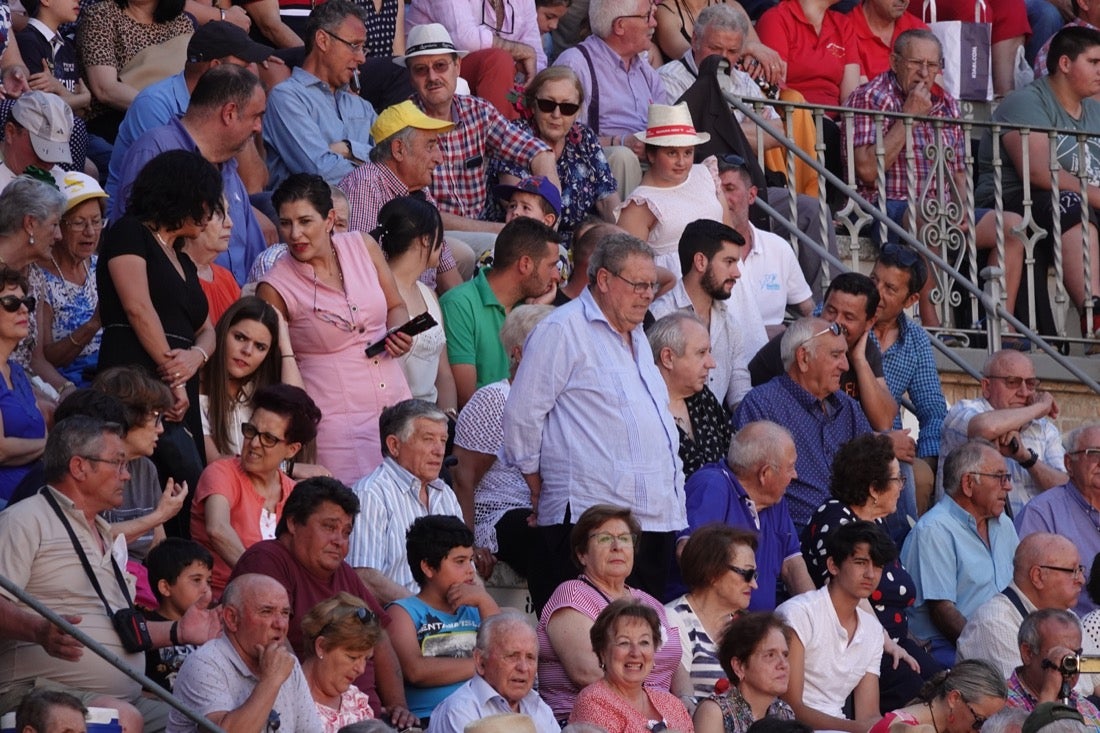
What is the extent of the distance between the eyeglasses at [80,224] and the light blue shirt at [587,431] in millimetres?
1944

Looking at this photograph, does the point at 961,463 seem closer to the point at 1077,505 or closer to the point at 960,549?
the point at 960,549

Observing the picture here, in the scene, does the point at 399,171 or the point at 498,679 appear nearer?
the point at 498,679

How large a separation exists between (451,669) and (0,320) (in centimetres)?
213

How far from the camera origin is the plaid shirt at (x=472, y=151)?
11977mm

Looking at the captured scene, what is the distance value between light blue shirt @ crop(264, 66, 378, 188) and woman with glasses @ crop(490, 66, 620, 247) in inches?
32.4

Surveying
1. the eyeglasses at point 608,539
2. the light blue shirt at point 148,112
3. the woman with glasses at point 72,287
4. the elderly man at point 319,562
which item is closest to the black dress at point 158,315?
the woman with glasses at point 72,287

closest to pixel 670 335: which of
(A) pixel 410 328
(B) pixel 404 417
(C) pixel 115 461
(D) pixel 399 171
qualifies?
(A) pixel 410 328

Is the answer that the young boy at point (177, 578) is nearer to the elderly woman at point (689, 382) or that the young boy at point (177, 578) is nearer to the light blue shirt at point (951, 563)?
the elderly woman at point (689, 382)

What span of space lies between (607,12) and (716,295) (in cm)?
295

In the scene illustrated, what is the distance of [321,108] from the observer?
11742 millimetres

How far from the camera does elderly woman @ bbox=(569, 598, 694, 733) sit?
8.26m

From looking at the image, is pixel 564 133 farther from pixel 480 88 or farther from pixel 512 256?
pixel 512 256

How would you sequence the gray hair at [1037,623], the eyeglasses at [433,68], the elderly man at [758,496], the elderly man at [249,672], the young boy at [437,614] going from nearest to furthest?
1. the elderly man at [249,672]
2. the young boy at [437,614]
3. the gray hair at [1037,623]
4. the elderly man at [758,496]
5. the eyeglasses at [433,68]

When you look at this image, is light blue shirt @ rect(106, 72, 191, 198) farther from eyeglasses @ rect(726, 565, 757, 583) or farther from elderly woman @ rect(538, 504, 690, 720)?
eyeglasses @ rect(726, 565, 757, 583)
